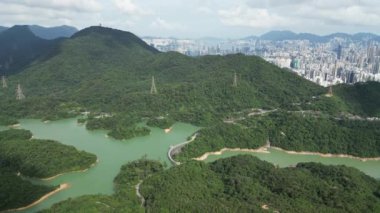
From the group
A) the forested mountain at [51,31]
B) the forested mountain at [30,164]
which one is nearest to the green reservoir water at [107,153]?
the forested mountain at [30,164]

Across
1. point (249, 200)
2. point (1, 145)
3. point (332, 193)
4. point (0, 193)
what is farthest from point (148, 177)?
point (1, 145)

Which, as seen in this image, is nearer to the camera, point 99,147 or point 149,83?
point 99,147

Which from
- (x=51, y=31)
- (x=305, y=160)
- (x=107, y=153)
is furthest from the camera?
(x=51, y=31)

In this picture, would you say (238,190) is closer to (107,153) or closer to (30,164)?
(107,153)

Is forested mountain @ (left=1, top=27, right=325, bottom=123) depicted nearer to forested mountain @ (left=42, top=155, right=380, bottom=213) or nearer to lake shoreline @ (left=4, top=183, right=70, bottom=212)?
forested mountain @ (left=42, top=155, right=380, bottom=213)

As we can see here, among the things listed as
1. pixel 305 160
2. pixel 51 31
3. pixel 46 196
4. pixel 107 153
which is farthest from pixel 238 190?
pixel 51 31

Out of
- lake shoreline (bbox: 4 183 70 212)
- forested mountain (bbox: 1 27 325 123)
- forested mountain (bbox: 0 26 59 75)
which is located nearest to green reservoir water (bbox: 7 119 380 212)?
lake shoreline (bbox: 4 183 70 212)

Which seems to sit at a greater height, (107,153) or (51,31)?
(51,31)
